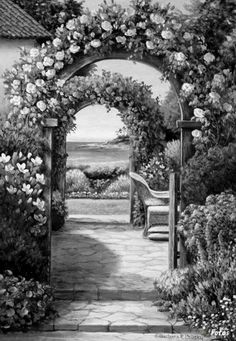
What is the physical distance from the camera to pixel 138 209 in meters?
13.3

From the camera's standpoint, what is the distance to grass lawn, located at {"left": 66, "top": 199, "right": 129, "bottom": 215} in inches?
649

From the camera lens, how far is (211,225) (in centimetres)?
700

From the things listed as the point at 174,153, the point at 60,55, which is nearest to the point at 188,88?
the point at 60,55

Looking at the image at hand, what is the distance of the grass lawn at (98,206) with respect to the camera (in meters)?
16.5

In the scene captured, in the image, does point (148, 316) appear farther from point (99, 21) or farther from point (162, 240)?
point (162, 240)

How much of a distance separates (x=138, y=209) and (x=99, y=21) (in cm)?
621

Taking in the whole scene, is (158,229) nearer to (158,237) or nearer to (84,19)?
(158,237)

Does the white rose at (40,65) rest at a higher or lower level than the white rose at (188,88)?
higher

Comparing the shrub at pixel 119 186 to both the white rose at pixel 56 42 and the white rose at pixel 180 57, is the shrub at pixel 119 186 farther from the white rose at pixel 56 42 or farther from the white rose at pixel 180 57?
the white rose at pixel 180 57

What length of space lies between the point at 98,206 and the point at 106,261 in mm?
7548

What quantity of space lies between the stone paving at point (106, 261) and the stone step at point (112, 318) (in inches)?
10.9

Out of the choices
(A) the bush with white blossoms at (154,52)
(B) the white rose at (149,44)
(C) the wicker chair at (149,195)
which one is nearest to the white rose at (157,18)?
(A) the bush with white blossoms at (154,52)

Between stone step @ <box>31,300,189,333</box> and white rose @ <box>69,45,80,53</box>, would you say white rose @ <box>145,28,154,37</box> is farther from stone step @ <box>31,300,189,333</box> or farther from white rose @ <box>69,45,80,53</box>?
stone step @ <box>31,300,189,333</box>

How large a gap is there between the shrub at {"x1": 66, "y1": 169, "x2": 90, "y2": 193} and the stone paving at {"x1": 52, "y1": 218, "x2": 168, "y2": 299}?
622 cm
